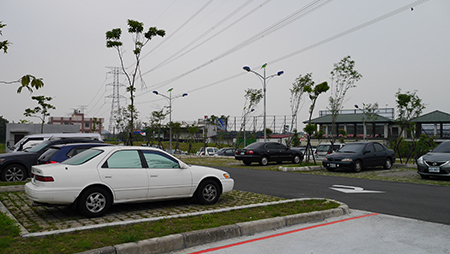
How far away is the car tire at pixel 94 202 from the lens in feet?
21.3

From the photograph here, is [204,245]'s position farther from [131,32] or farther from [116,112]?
[116,112]

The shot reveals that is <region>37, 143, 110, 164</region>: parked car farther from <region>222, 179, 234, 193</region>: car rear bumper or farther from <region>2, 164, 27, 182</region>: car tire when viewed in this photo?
<region>222, 179, 234, 193</region>: car rear bumper

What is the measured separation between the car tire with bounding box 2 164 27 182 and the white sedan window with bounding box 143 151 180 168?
6.70 m

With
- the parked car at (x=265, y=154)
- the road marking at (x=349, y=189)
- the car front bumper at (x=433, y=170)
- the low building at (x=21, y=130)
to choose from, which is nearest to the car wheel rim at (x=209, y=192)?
the road marking at (x=349, y=189)

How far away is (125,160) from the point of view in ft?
23.7

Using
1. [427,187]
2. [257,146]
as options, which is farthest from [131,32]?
[427,187]

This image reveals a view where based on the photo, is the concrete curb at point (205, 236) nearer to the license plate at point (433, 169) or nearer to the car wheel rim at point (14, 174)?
the car wheel rim at point (14, 174)

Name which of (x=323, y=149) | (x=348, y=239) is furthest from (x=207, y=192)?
(x=323, y=149)

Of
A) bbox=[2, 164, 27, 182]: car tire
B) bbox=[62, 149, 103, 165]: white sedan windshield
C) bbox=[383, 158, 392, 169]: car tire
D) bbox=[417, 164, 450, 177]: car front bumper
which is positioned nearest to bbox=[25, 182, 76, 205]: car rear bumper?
bbox=[62, 149, 103, 165]: white sedan windshield

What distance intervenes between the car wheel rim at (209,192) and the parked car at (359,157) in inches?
431

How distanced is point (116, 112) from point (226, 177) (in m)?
46.5

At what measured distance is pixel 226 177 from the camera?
28.0 ft

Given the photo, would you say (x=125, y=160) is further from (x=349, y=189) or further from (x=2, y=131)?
(x=2, y=131)

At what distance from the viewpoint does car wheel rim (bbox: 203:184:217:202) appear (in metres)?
8.10
